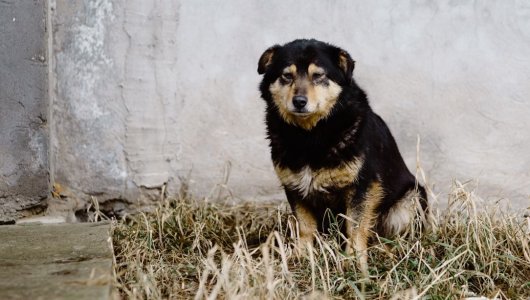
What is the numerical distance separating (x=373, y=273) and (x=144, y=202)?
195cm

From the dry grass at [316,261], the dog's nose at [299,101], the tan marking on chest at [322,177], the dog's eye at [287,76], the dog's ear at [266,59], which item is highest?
the dog's ear at [266,59]

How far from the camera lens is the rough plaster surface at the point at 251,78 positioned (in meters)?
5.12

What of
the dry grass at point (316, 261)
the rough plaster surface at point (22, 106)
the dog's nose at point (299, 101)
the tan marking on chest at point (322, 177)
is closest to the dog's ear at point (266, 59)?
the dog's nose at point (299, 101)

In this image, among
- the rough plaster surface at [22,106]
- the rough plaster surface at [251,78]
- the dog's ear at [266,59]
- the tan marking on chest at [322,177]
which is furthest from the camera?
the rough plaster surface at [251,78]

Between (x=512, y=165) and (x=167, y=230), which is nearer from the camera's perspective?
(x=167, y=230)

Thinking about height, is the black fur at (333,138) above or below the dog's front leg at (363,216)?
above

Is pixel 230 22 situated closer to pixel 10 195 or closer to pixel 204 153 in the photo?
pixel 204 153

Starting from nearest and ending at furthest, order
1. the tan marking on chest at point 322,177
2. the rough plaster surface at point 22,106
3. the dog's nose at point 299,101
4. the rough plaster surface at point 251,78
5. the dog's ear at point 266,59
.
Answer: the dog's nose at point 299,101 → the tan marking on chest at point 322,177 → the dog's ear at point 266,59 → the rough plaster surface at point 22,106 → the rough plaster surface at point 251,78

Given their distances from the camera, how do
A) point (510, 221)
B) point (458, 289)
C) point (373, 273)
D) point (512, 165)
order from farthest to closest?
point (512, 165)
point (510, 221)
point (373, 273)
point (458, 289)

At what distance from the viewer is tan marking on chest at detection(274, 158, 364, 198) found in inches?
166

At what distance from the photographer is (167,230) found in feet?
15.3

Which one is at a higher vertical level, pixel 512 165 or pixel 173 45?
pixel 173 45

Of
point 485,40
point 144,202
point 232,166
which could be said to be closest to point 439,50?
point 485,40

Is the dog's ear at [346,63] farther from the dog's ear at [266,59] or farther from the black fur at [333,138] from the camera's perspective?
the dog's ear at [266,59]
